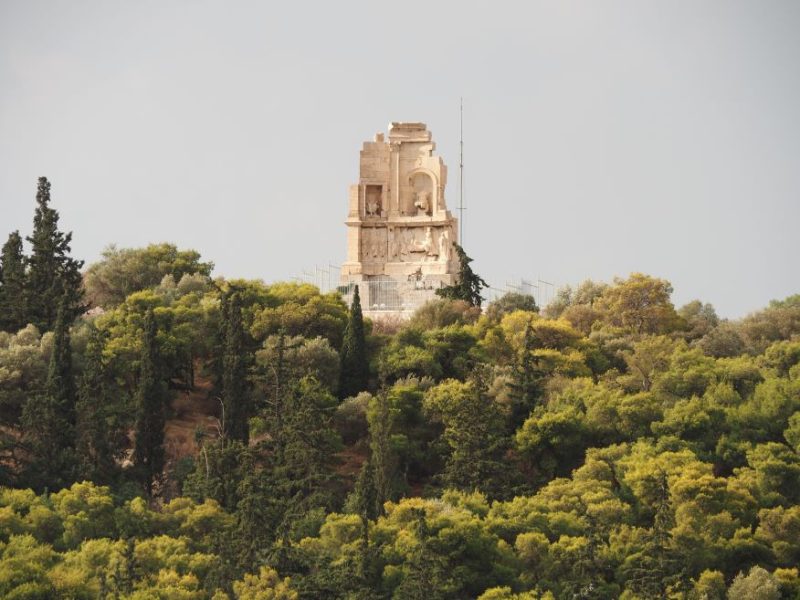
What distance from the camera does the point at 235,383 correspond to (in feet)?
241

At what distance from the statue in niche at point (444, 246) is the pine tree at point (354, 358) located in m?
8.61

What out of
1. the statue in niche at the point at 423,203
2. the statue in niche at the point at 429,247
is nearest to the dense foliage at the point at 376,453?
the statue in niche at the point at 429,247

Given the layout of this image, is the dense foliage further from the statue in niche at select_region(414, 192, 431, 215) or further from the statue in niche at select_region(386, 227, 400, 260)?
the statue in niche at select_region(414, 192, 431, 215)

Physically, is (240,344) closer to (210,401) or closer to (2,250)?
(210,401)

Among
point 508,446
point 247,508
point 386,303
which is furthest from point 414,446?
point 386,303

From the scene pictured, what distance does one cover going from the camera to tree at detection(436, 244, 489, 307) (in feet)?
274

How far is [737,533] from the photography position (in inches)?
2741

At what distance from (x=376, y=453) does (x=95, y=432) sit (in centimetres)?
652

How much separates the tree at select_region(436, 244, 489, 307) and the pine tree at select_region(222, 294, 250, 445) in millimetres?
9767

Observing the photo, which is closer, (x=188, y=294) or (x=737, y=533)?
(x=737, y=533)

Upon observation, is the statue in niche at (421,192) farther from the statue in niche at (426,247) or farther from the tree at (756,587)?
the tree at (756,587)

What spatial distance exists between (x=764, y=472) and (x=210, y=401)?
1433 cm

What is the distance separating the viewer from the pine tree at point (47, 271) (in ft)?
256

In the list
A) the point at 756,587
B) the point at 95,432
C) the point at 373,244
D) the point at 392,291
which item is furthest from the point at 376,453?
the point at 373,244
